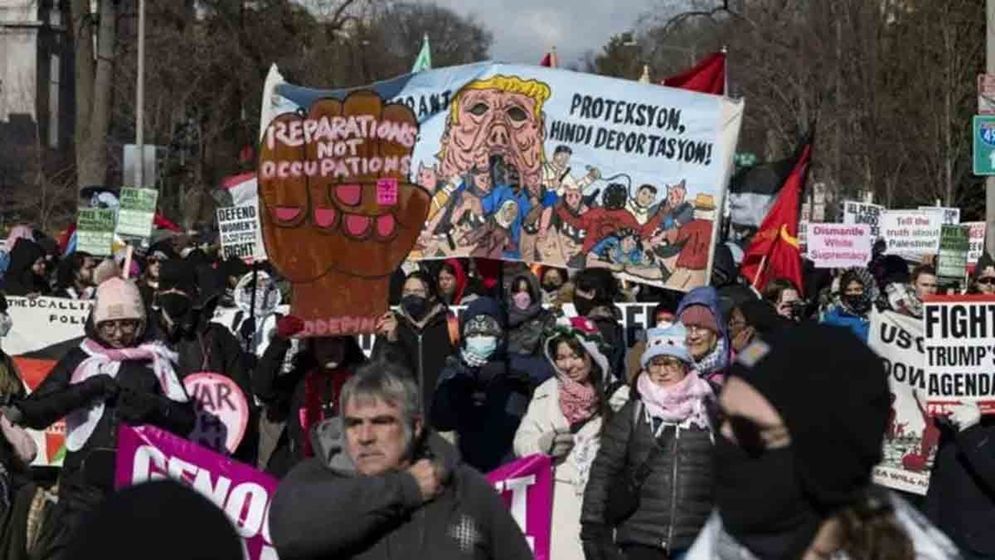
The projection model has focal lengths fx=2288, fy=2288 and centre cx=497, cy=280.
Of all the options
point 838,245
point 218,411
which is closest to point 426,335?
point 218,411

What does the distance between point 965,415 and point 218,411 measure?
10.4 feet

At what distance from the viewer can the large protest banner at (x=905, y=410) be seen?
424 inches

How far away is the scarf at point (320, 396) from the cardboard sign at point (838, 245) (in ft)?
41.8

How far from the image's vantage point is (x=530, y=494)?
27.1ft

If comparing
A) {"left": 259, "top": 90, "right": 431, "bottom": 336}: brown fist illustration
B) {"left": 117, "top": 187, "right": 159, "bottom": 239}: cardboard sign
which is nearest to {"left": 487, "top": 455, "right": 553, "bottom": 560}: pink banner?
{"left": 259, "top": 90, "right": 431, "bottom": 336}: brown fist illustration

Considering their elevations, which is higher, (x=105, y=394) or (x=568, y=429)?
(x=105, y=394)

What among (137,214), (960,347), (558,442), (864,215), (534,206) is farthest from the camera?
(864,215)

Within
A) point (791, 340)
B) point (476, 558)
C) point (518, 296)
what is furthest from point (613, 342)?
point (791, 340)

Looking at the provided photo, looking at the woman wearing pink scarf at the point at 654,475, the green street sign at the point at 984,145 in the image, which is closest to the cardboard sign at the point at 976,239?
the green street sign at the point at 984,145

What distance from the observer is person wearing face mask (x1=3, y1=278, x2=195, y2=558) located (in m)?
8.36

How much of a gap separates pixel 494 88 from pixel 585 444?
451cm

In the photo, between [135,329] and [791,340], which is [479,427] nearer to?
[135,329]

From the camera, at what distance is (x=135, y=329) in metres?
8.77

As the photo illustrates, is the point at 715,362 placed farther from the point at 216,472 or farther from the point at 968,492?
the point at 216,472
